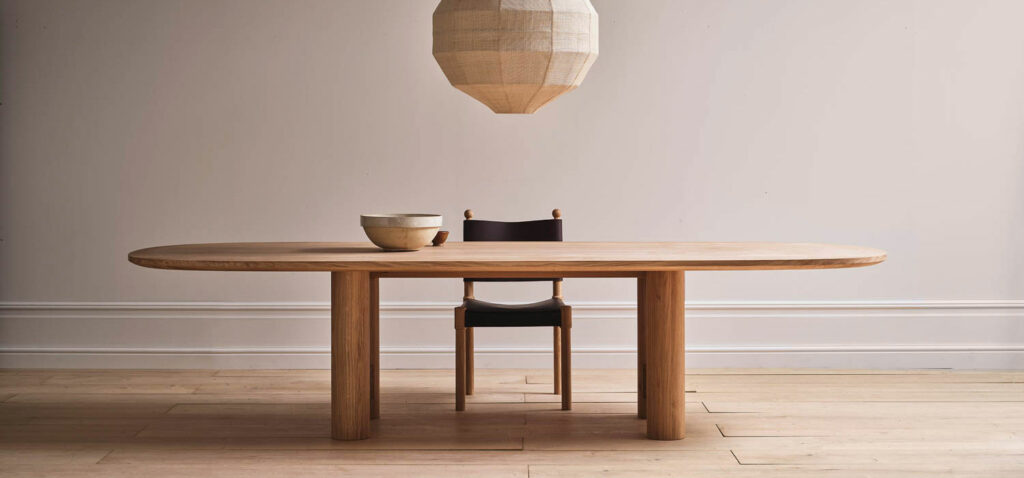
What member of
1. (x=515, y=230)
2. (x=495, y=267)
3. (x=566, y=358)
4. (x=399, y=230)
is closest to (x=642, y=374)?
(x=566, y=358)

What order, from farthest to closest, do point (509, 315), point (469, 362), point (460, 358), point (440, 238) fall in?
point (469, 362) < point (460, 358) < point (509, 315) < point (440, 238)

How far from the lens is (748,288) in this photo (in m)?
4.55

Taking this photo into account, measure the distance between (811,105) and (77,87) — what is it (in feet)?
10.8

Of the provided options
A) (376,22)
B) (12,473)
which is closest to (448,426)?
(12,473)

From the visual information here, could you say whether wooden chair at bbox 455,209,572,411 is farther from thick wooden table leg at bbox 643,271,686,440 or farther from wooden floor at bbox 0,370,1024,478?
thick wooden table leg at bbox 643,271,686,440

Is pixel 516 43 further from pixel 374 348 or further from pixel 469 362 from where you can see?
pixel 469 362

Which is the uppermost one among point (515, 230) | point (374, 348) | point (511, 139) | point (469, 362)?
point (511, 139)

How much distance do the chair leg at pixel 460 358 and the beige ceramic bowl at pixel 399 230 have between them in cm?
44

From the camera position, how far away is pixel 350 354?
3.19m

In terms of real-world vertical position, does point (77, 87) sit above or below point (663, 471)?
above

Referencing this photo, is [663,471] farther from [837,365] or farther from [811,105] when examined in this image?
[811,105]

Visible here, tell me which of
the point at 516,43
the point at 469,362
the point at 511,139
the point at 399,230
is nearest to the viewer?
the point at 516,43

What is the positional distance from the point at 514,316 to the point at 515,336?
1044 mm

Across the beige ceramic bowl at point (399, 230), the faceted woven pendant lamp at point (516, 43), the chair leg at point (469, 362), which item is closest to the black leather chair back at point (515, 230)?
the chair leg at point (469, 362)
